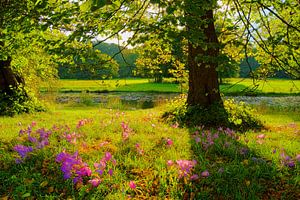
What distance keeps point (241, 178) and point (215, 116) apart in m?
5.78

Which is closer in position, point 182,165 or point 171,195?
point 171,195

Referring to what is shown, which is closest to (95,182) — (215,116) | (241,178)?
(241,178)

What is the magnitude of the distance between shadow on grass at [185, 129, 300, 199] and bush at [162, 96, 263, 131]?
441 centimetres

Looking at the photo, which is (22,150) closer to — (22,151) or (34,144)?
(22,151)

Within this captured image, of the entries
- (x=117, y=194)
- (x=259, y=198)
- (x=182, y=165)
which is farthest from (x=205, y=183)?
(x=117, y=194)

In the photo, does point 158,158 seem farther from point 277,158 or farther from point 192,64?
→ point 192,64

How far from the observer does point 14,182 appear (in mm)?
4719

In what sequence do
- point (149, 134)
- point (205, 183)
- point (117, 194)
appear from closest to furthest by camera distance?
point (117, 194)
point (205, 183)
point (149, 134)

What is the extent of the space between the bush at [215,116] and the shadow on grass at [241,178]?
4410 millimetres

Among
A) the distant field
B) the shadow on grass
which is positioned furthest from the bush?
the shadow on grass

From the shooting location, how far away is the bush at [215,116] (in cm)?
1022

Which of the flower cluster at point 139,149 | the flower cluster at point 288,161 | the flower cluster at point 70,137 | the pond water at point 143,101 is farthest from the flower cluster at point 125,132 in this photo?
the pond water at point 143,101

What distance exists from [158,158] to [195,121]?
17.1 ft

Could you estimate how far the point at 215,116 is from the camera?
10328 millimetres
